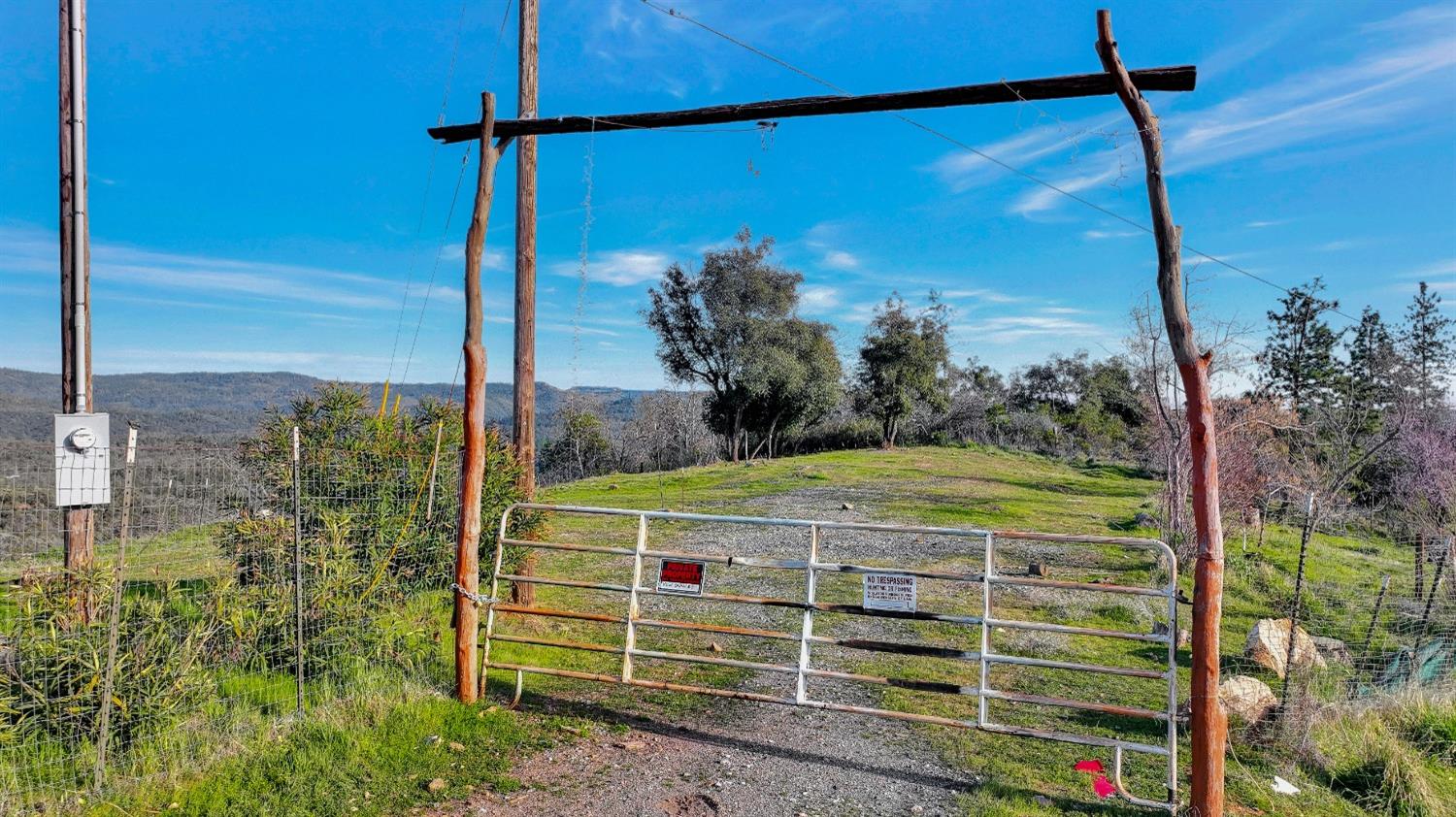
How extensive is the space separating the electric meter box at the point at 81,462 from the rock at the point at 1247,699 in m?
7.50

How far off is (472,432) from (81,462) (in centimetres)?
234

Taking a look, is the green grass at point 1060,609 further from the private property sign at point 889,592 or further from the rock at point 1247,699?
the private property sign at point 889,592

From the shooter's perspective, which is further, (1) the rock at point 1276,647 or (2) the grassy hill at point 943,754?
(1) the rock at point 1276,647

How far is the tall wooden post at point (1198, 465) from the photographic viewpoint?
14.3 feet

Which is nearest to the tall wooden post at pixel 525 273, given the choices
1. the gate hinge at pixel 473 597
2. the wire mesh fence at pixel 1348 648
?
the gate hinge at pixel 473 597

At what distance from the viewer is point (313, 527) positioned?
245 inches

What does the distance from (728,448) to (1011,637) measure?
22628 millimetres

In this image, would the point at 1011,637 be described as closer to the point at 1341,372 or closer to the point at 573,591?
the point at 573,591

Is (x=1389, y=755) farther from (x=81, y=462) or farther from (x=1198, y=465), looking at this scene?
(x=81, y=462)

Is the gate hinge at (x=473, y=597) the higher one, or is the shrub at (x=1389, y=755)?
the gate hinge at (x=473, y=597)

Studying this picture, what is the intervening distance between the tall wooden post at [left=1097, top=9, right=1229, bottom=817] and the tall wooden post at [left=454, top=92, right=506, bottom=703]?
418 centimetres

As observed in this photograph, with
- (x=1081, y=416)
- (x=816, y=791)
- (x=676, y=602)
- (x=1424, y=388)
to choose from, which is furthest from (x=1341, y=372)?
(x=816, y=791)

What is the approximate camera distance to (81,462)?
512 cm

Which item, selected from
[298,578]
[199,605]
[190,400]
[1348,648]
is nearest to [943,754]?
[298,578]
